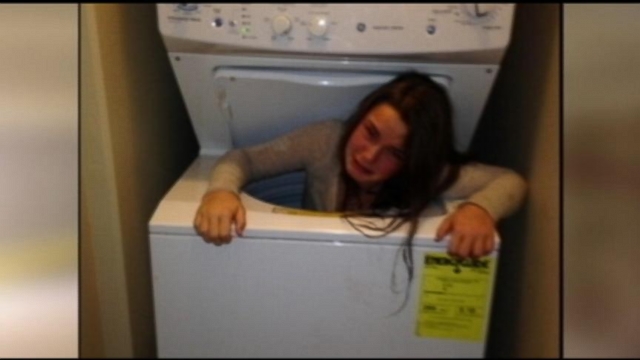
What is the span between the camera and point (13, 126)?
16.2 inches

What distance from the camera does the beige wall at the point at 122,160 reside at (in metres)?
1.07

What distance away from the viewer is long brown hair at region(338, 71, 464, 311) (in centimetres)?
112

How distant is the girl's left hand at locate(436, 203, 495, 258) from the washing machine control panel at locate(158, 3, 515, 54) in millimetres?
263

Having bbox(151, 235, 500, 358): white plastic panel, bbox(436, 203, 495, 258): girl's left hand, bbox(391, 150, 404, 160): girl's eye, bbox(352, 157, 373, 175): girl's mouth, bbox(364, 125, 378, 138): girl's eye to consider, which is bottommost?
bbox(151, 235, 500, 358): white plastic panel

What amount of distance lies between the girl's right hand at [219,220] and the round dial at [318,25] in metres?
0.29

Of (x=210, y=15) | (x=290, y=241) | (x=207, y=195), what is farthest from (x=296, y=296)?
(x=210, y=15)

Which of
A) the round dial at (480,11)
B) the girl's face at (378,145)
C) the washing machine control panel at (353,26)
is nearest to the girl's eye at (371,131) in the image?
the girl's face at (378,145)

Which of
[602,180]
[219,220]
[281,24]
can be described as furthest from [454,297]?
[602,180]

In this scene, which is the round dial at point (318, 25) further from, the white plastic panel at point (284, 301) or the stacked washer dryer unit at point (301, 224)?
the white plastic panel at point (284, 301)

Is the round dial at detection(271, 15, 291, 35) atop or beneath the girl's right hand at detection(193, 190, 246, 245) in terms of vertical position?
atop

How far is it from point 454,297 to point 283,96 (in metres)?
0.44

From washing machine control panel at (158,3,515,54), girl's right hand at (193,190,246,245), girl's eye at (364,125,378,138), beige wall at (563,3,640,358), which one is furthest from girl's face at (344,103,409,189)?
beige wall at (563,3,640,358)

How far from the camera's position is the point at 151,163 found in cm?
136

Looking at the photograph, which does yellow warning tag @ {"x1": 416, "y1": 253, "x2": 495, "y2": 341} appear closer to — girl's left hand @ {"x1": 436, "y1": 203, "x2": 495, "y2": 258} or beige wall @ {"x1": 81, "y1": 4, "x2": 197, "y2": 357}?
girl's left hand @ {"x1": 436, "y1": 203, "x2": 495, "y2": 258}
